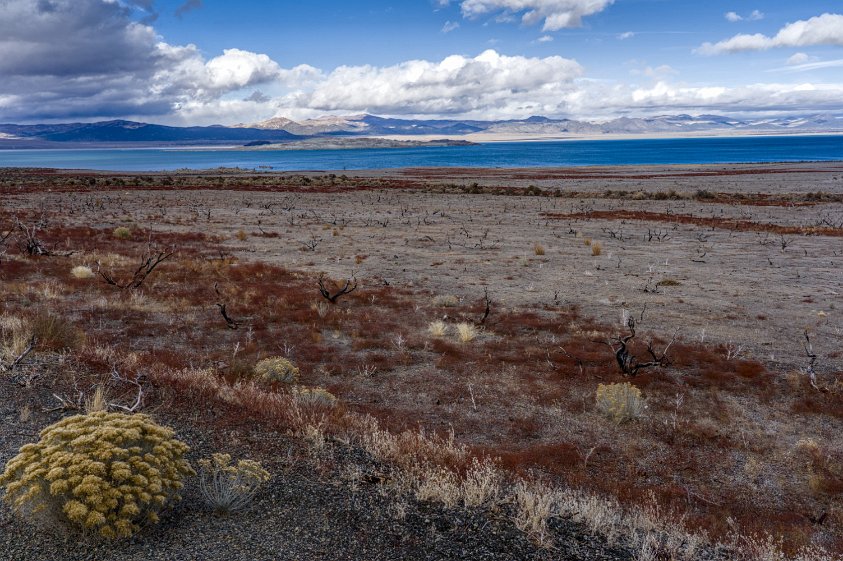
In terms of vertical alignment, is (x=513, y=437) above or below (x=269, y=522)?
below

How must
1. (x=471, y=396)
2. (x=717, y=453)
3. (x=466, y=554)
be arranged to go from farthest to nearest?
1. (x=471, y=396)
2. (x=717, y=453)
3. (x=466, y=554)

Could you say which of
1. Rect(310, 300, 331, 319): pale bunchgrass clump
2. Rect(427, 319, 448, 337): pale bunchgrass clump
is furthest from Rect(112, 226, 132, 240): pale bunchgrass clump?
Rect(427, 319, 448, 337): pale bunchgrass clump

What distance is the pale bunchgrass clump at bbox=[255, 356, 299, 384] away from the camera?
9.82 metres

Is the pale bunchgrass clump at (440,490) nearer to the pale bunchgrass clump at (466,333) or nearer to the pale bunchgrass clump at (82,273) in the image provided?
the pale bunchgrass clump at (466,333)

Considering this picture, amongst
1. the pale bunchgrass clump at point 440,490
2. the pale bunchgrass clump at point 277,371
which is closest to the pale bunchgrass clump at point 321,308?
the pale bunchgrass clump at point 277,371

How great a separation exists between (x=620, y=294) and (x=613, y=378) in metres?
7.05

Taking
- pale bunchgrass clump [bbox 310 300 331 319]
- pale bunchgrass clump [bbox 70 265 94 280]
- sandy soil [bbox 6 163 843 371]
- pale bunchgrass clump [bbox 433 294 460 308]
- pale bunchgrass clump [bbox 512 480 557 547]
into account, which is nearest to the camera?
pale bunchgrass clump [bbox 512 480 557 547]

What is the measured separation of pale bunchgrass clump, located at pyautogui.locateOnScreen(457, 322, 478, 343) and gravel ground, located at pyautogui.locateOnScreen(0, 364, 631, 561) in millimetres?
6889

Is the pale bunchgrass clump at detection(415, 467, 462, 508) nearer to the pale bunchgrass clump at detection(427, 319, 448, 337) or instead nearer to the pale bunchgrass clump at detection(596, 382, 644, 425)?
the pale bunchgrass clump at detection(596, 382, 644, 425)

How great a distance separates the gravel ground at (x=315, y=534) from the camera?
181 inches

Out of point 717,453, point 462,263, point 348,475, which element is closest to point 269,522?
point 348,475

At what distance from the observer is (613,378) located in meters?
10.6

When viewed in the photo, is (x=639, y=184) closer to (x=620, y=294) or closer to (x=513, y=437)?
(x=620, y=294)

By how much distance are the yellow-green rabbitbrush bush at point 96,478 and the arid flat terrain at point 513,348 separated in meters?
1.61
